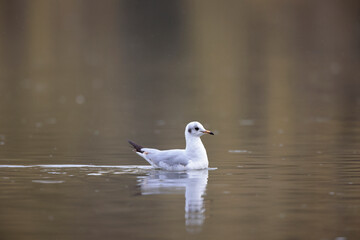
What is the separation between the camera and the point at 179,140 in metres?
20.7

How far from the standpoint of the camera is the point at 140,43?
71250 mm

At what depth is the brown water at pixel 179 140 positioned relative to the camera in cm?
1145

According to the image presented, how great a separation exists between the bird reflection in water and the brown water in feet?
0.09

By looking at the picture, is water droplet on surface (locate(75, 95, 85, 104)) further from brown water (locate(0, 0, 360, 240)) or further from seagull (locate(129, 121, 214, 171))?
seagull (locate(129, 121, 214, 171))

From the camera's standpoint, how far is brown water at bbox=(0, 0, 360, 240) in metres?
11.4

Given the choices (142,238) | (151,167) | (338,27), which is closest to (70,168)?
(151,167)

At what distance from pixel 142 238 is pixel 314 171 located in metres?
5.77

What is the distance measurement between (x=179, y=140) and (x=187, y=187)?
6.87m

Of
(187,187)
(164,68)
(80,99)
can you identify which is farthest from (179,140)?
(164,68)

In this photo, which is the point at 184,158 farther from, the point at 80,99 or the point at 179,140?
the point at 80,99

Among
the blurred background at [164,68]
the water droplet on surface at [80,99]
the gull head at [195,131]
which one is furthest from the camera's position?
the water droplet on surface at [80,99]

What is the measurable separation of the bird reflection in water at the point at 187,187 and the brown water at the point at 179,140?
27 mm

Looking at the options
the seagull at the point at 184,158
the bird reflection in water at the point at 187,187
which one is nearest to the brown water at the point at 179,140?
the bird reflection in water at the point at 187,187

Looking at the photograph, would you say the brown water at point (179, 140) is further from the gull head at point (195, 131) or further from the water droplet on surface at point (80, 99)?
the gull head at point (195, 131)
